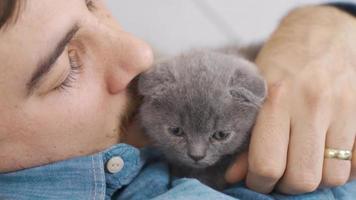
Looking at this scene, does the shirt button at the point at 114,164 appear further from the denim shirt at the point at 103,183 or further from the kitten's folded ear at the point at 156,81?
the kitten's folded ear at the point at 156,81

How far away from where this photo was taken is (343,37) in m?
1.11

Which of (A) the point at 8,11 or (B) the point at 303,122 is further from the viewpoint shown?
(B) the point at 303,122

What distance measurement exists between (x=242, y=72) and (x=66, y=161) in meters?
0.36

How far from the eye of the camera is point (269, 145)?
902 millimetres

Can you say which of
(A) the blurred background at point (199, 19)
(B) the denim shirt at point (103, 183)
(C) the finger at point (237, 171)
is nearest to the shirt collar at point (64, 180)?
(B) the denim shirt at point (103, 183)

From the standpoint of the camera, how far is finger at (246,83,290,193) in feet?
2.94

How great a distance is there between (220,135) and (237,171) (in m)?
0.07

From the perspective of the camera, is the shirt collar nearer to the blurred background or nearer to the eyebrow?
the eyebrow

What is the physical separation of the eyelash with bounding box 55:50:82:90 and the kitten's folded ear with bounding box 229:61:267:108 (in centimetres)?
28

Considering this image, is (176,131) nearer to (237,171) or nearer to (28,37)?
(237,171)

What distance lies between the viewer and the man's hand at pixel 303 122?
90 cm

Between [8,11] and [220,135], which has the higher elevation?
[8,11]

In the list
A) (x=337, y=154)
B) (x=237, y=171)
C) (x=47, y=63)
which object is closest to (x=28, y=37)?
(x=47, y=63)

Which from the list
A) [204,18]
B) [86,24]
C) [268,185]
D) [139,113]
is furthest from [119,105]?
[204,18]
